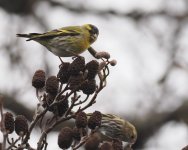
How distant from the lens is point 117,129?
4.67m

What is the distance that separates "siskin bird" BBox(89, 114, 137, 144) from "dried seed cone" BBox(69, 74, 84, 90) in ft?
3.50

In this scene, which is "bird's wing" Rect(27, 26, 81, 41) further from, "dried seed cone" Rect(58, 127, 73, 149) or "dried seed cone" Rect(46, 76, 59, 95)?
"dried seed cone" Rect(58, 127, 73, 149)

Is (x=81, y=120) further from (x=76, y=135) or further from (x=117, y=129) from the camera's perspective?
(x=117, y=129)

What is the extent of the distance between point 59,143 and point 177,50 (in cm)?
576

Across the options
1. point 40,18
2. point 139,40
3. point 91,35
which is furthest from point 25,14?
point 91,35

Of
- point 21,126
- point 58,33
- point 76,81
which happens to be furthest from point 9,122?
point 58,33

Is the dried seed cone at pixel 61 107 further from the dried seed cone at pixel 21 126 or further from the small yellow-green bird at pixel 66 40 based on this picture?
the small yellow-green bird at pixel 66 40

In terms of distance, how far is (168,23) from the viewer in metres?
9.63

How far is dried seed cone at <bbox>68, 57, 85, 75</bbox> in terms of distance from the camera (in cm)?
318

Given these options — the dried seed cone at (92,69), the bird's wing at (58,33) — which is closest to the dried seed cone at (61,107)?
the dried seed cone at (92,69)

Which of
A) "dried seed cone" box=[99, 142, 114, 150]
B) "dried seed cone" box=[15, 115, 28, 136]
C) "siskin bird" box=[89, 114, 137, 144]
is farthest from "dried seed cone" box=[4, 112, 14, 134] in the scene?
"siskin bird" box=[89, 114, 137, 144]

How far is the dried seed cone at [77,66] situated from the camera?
10.4 feet

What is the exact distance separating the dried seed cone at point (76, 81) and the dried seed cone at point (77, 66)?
29mm

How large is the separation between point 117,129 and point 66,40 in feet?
2.34
